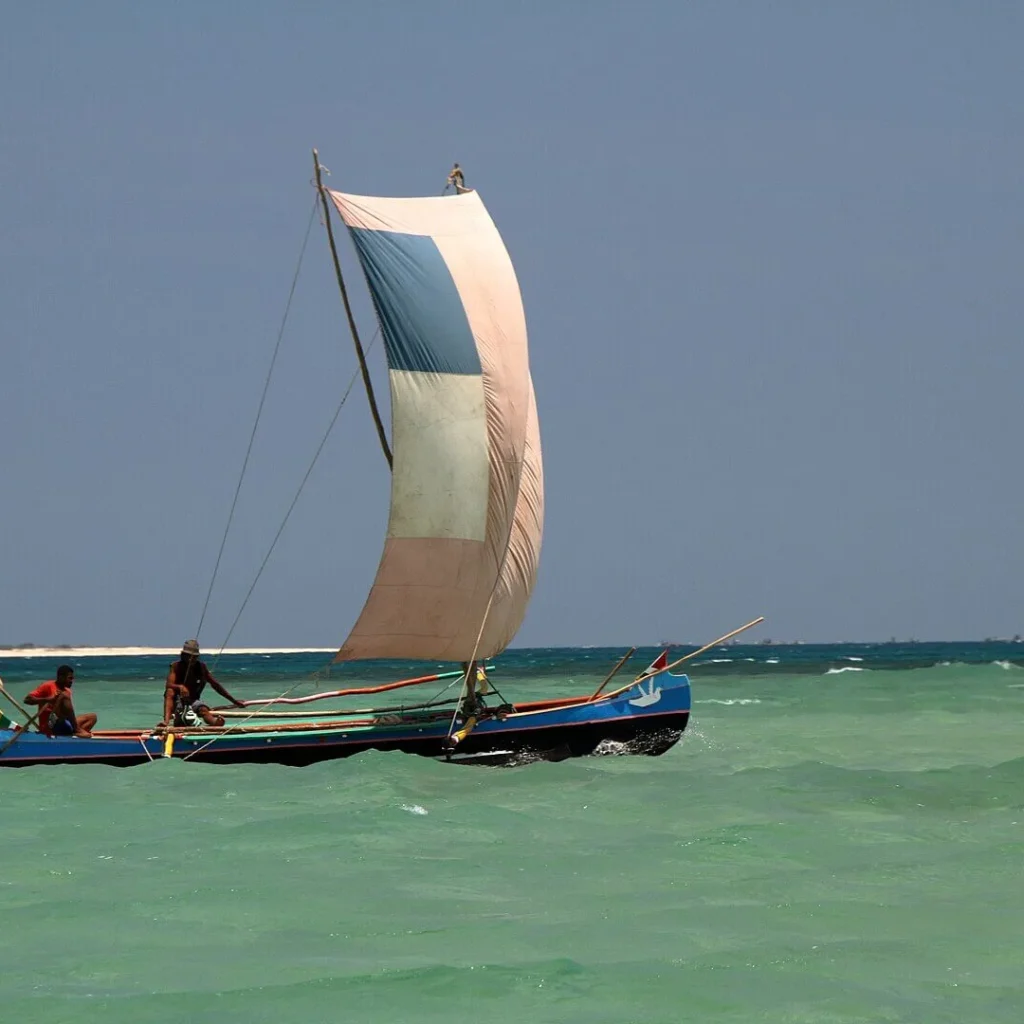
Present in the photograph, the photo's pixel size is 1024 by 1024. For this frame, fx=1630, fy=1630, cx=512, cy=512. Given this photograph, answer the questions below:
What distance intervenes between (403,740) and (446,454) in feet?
13.7

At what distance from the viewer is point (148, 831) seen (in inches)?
681

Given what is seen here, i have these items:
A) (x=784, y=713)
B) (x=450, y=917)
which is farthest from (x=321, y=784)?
(x=784, y=713)

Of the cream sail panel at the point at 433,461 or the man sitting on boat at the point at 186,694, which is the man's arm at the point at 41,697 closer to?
the man sitting on boat at the point at 186,694

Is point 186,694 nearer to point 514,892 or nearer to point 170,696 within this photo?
point 170,696

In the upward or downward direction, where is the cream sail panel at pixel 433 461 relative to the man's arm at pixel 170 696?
upward

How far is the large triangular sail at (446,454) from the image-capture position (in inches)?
933

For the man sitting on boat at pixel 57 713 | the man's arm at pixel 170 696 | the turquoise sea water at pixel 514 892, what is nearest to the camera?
the turquoise sea water at pixel 514 892

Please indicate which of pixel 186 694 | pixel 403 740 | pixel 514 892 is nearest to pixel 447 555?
pixel 403 740

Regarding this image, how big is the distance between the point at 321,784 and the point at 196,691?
3576 mm

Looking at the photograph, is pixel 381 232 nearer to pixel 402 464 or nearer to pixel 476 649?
pixel 402 464

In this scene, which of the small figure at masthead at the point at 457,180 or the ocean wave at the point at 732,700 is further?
the ocean wave at the point at 732,700

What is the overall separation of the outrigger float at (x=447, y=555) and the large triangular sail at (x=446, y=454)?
0.02m

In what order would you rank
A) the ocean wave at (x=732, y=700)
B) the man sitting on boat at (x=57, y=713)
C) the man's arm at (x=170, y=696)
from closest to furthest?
the man sitting on boat at (x=57, y=713) → the man's arm at (x=170, y=696) → the ocean wave at (x=732, y=700)

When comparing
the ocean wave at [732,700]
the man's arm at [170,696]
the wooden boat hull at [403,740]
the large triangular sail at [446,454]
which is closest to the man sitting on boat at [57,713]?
the wooden boat hull at [403,740]
